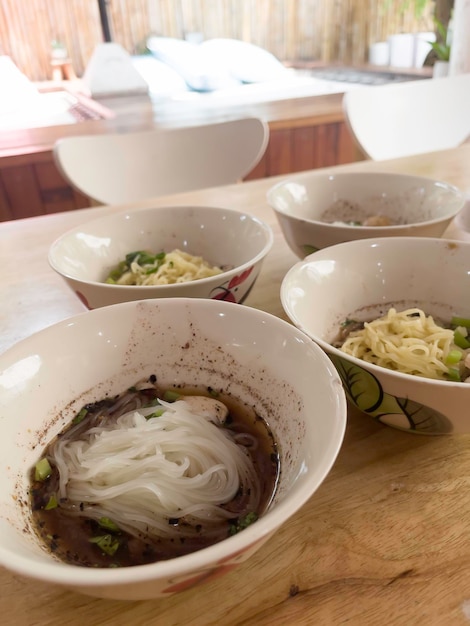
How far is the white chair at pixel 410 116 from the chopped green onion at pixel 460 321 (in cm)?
167

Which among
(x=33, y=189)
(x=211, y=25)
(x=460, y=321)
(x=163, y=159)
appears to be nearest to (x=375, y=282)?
(x=460, y=321)

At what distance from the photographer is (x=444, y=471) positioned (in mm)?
717

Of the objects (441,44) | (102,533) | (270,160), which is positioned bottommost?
(270,160)

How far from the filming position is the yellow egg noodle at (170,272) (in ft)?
3.61

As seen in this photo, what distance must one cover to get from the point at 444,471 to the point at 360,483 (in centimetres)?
12

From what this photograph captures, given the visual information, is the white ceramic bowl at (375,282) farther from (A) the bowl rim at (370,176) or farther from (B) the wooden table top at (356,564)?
(B) the wooden table top at (356,564)

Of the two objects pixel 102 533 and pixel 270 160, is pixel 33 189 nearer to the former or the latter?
pixel 270 160

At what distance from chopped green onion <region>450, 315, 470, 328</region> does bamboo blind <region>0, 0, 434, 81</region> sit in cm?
718

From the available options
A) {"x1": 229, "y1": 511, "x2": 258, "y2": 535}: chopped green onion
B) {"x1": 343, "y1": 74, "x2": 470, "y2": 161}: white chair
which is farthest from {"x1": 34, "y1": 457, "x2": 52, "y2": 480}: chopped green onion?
{"x1": 343, "y1": 74, "x2": 470, "y2": 161}: white chair

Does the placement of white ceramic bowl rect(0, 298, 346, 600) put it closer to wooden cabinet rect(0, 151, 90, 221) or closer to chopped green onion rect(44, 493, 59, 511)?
chopped green onion rect(44, 493, 59, 511)

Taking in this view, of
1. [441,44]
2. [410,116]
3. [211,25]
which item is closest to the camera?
[410,116]

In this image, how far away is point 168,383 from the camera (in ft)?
2.72

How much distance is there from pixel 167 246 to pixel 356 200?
1.79 feet

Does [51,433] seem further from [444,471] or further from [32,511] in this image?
[444,471]
